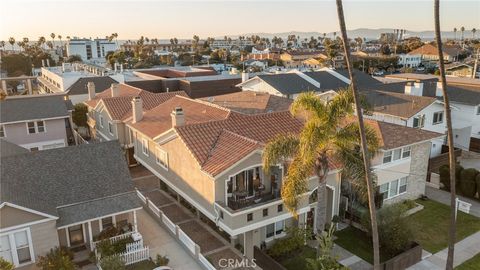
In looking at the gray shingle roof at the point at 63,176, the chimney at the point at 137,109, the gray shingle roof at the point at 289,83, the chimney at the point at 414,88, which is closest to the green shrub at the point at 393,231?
the gray shingle roof at the point at 63,176

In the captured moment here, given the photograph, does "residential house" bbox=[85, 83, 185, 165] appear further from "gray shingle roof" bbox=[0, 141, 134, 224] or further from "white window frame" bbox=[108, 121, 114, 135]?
"gray shingle roof" bbox=[0, 141, 134, 224]

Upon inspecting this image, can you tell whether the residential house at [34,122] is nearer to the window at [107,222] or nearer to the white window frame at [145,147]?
the white window frame at [145,147]

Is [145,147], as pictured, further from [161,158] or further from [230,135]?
[230,135]

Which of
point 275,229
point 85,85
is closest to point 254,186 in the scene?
point 275,229

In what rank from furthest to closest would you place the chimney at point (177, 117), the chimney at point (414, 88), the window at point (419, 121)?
the chimney at point (414, 88) < the window at point (419, 121) < the chimney at point (177, 117)

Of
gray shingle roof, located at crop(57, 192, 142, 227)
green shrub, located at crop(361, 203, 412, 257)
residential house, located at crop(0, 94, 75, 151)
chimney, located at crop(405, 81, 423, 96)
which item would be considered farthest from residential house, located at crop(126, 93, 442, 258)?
chimney, located at crop(405, 81, 423, 96)
